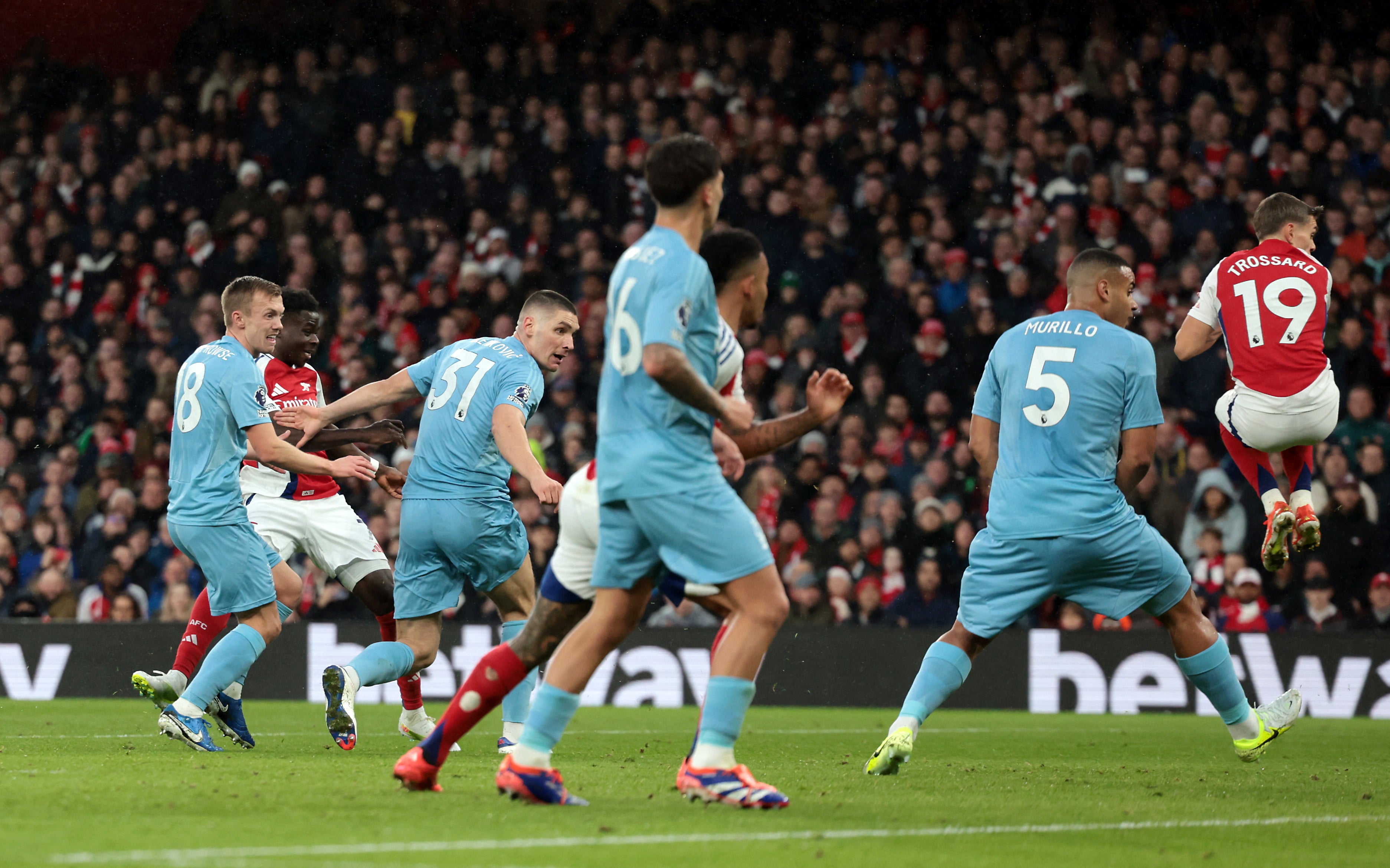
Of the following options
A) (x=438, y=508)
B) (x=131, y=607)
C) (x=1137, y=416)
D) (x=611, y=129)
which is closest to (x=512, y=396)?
(x=438, y=508)

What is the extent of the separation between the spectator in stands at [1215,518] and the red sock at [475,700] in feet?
29.9

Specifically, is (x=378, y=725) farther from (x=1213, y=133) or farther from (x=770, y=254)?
(x=1213, y=133)

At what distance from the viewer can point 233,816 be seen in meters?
4.91

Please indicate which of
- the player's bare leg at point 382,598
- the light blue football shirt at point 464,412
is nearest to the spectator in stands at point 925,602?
the player's bare leg at point 382,598

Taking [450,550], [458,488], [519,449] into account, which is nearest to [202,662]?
[450,550]

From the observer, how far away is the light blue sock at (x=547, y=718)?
205 inches

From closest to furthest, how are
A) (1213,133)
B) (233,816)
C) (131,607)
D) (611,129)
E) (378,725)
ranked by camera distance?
(233,816), (378,725), (131,607), (1213,133), (611,129)

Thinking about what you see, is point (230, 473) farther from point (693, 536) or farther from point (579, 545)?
point (693, 536)

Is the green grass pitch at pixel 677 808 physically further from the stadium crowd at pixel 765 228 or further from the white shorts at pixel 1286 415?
the stadium crowd at pixel 765 228

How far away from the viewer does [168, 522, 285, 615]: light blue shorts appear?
26.1 feet

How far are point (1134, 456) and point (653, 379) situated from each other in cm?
259

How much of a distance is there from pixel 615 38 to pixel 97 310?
679 centimetres

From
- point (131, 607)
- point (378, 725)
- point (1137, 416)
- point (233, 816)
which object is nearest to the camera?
point (233, 816)

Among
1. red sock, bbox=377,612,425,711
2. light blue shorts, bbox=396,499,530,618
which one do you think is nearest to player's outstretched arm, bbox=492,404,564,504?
light blue shorts, bbox=396,499,530,618
